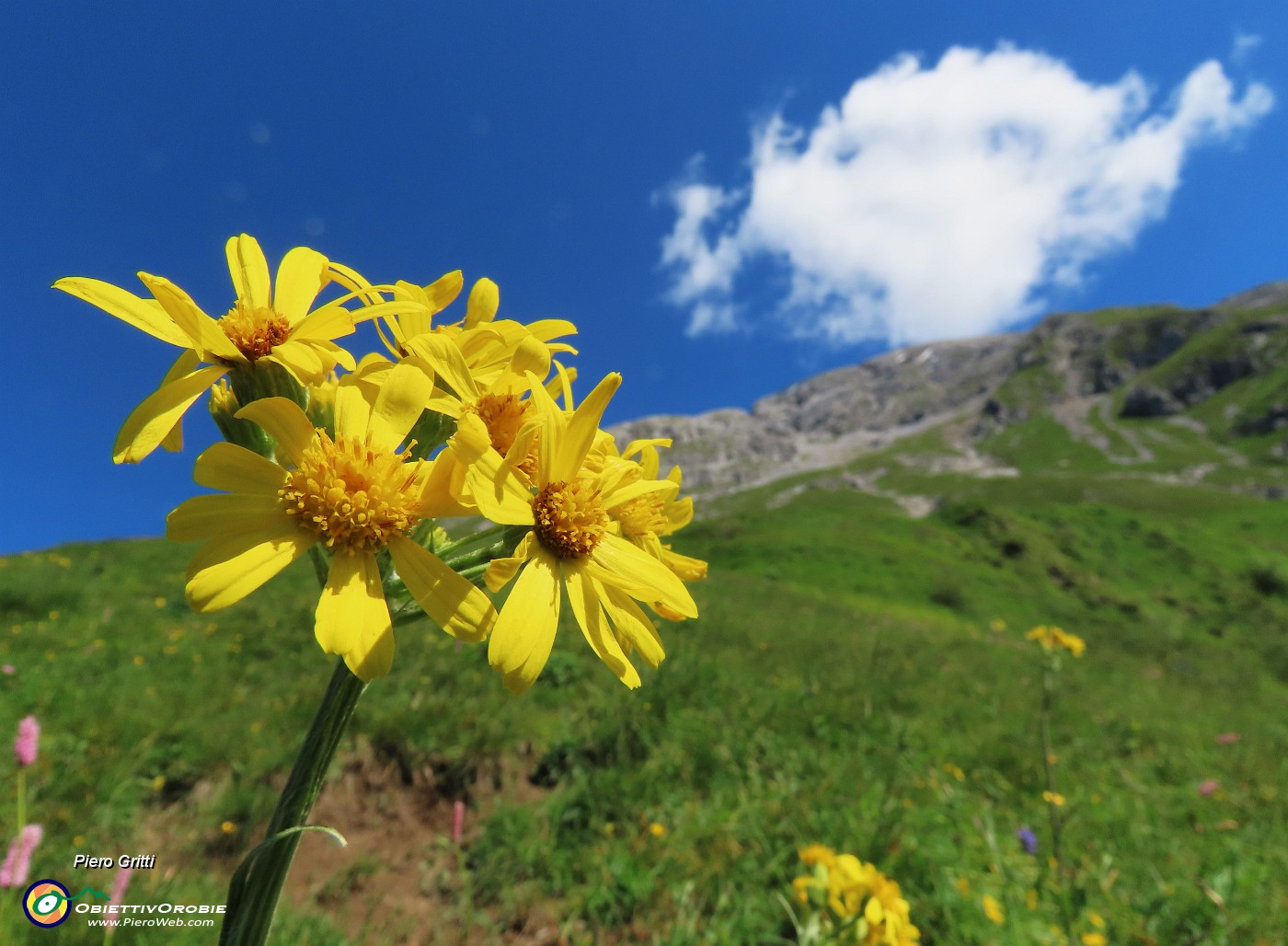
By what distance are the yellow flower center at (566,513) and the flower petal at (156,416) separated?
0.68 metres

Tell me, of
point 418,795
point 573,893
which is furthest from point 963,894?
point 418,795

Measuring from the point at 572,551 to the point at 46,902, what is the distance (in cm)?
238

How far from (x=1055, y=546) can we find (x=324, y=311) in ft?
125

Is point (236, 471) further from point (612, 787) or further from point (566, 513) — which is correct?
point (612, 787)

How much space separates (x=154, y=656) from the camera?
237 inches

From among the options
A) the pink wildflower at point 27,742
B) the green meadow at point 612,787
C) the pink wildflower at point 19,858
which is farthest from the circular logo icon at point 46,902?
the pink wildflower at point 27,742

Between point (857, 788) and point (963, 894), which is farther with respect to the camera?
point (857, 788)

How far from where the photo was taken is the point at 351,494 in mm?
1031

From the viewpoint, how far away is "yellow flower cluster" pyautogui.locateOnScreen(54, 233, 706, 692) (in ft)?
3.20

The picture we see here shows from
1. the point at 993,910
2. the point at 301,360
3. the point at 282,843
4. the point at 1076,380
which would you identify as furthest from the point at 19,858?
the point at 1076,380

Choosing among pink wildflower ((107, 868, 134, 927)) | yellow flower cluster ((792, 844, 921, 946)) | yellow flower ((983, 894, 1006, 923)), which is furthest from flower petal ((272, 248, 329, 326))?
yellow flower ((983, 894, 1006, 923))

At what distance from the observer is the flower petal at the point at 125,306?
43.4 inches

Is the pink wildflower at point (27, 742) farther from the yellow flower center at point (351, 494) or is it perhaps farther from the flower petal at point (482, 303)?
the flower petal at point (482, 303)

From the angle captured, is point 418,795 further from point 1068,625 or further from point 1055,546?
point 1055,546
